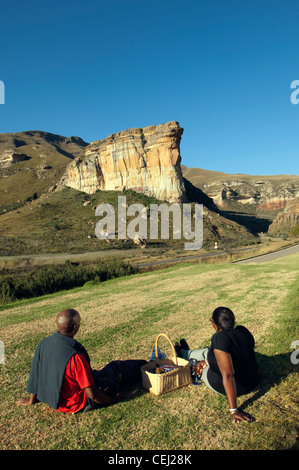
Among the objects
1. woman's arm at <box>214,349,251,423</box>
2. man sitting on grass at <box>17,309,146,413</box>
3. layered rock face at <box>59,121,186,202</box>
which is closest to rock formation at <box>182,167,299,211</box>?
layered rock face at <box>59,121,186,202</box>

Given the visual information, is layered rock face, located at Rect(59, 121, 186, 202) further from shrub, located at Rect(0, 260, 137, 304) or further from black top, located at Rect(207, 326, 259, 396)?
black top, located at Rect(207, 326, 259, 396)

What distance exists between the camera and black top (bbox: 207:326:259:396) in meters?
3.81

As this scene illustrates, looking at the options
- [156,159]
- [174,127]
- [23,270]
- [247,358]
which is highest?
[174,127]

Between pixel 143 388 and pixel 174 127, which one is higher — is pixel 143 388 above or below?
below

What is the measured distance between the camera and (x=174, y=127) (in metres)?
66.9

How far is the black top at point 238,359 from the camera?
12.5 ft

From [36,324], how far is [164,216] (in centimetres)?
5646

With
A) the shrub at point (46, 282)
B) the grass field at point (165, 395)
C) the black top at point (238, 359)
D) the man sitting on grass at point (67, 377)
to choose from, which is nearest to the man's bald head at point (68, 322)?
the man sitting on grass at point (67, 377)

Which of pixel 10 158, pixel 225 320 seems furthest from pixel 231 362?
pixel 10 158

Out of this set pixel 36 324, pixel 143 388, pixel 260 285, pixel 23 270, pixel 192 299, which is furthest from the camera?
pixel 23 270

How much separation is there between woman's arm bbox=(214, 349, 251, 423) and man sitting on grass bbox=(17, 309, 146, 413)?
1.49 m

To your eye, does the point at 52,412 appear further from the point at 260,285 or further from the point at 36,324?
the point at 260,285

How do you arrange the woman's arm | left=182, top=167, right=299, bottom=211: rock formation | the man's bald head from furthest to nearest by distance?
left=182, top=167, right=299, bottom=211: rock formation
the man's bald head
the woman's arm
